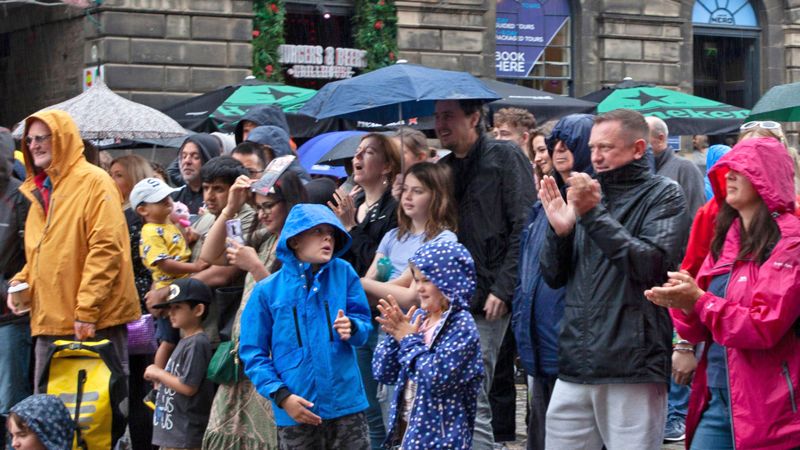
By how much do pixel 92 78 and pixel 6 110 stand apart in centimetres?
432

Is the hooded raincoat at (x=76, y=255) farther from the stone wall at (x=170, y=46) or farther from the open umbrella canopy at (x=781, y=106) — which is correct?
the stone wall at (x=170, y=46)

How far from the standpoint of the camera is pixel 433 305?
20.6ft

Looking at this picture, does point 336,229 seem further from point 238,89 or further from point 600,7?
point 600,7

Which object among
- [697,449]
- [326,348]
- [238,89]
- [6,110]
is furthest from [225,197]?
[6,110]

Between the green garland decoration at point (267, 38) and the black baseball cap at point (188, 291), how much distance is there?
40.7 feet

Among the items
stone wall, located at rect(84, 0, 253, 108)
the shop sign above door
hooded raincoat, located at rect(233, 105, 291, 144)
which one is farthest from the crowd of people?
the shop sign above door

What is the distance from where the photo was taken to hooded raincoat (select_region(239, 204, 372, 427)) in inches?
251

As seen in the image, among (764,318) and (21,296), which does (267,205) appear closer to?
(21,296)

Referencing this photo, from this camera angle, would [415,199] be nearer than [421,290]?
No

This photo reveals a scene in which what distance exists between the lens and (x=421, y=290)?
6258 millimetres

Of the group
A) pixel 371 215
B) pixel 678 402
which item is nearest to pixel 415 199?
pixel 371 215

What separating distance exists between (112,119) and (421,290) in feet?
20.5

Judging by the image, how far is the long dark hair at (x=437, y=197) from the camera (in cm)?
733

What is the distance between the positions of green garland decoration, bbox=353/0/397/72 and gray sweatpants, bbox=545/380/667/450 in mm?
14834
